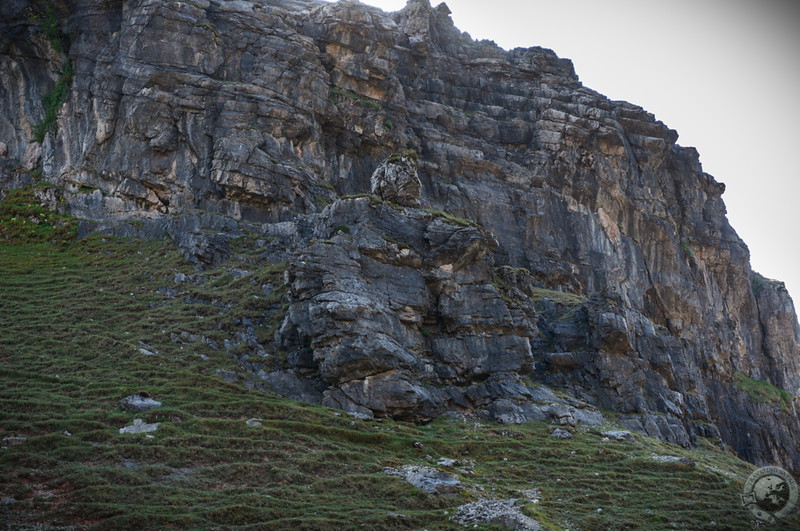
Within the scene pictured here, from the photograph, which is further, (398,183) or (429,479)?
(398,183)

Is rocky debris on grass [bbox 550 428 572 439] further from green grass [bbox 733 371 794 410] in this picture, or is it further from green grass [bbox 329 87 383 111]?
green grass [bbox 733 371 794 410]

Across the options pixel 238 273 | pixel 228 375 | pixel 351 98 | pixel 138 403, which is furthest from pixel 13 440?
pixel 351 98

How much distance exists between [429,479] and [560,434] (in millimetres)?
16674

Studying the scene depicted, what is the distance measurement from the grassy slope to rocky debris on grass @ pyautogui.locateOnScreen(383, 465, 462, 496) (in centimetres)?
79

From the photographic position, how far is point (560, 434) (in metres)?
49.2

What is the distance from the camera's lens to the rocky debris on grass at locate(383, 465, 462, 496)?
35250 millimetres

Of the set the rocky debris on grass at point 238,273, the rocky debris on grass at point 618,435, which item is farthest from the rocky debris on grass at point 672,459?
the rocky debris on grass at point 238,273

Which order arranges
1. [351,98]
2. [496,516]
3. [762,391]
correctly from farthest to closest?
1. [762,391]
2. [351,98]
3. [496,516]

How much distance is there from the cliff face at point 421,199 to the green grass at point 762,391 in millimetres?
615

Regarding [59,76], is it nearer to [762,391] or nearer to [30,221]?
[30,221]

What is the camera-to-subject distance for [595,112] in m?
106

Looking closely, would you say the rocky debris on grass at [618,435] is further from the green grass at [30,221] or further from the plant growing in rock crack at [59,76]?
the plant growing in rock crack at [59,76]

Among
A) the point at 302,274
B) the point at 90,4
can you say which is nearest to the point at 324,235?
the point at 302,274

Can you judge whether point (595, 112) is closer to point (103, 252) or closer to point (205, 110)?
point (205, 110)
